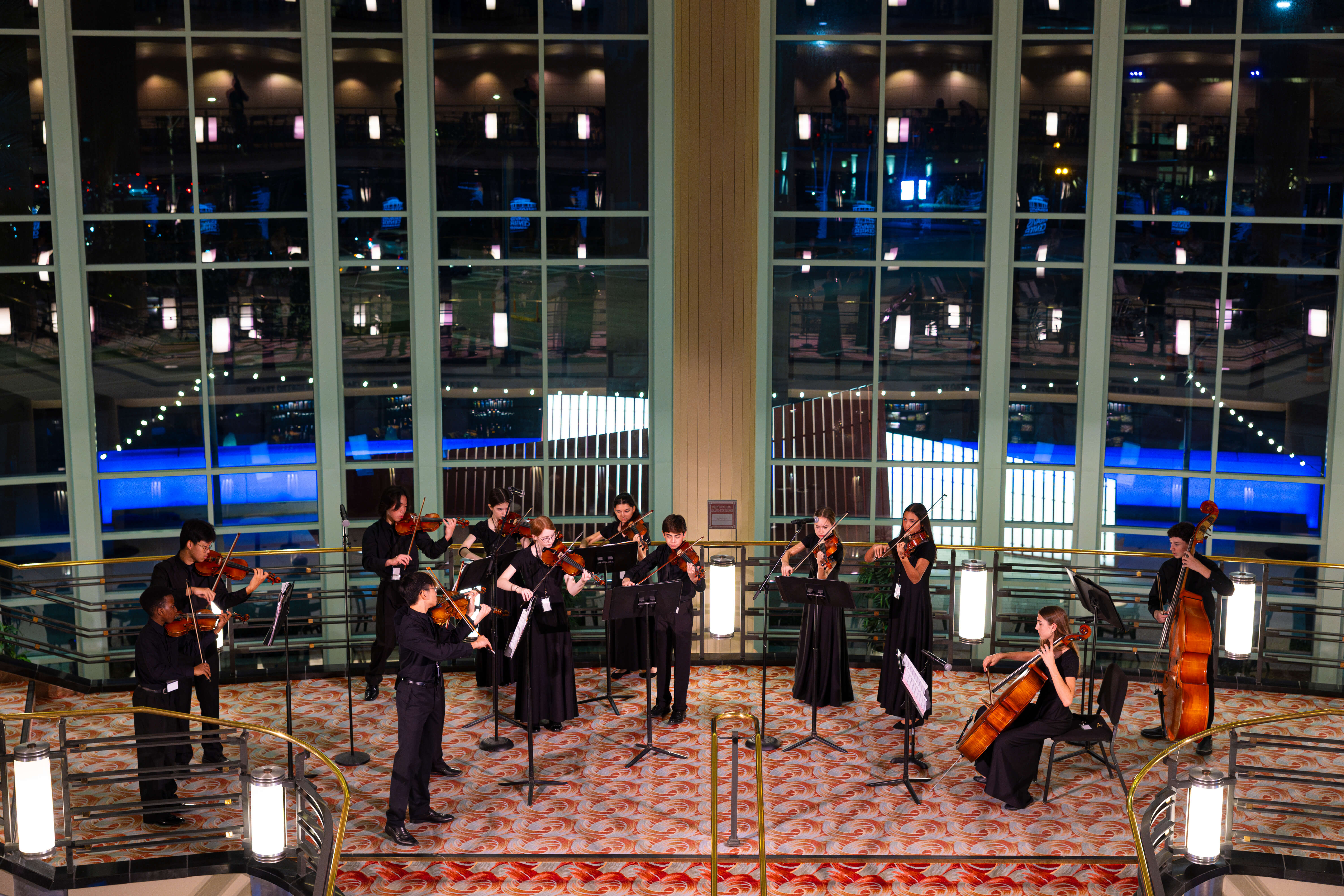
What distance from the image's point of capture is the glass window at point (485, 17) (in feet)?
31.7

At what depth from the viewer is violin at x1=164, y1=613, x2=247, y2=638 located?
686 cm

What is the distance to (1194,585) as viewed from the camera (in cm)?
793

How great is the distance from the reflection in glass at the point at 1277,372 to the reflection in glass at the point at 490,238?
590cm

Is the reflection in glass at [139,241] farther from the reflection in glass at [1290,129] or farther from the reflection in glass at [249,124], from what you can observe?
the reflection in glass at [1290,129]

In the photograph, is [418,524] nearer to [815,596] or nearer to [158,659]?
[158,659]

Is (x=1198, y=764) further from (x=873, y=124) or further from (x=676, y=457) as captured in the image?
(x=873, y=124)

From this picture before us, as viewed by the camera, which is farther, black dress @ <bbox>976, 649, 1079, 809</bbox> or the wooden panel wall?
the wooden panel wall

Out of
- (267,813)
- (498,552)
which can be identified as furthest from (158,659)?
(498,552)

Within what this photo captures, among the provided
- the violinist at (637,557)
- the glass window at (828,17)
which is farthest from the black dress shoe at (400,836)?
the glass window at (828,17)

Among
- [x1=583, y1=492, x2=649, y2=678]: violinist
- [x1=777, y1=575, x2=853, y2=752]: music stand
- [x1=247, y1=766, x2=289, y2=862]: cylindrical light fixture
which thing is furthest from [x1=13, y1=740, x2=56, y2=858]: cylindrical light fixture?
[x1=777, y1=575, x2=853, y2=752]: music stand

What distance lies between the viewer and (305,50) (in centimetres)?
955

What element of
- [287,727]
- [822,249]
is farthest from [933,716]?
[287,727]

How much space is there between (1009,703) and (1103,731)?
658mm

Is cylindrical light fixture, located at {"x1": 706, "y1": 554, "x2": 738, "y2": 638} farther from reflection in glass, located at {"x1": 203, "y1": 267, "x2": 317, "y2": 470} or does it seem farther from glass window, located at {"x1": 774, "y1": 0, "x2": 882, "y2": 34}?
glass window, located at {"x1": 774, "y1": 0, "x2": 882, "y2": 34}
